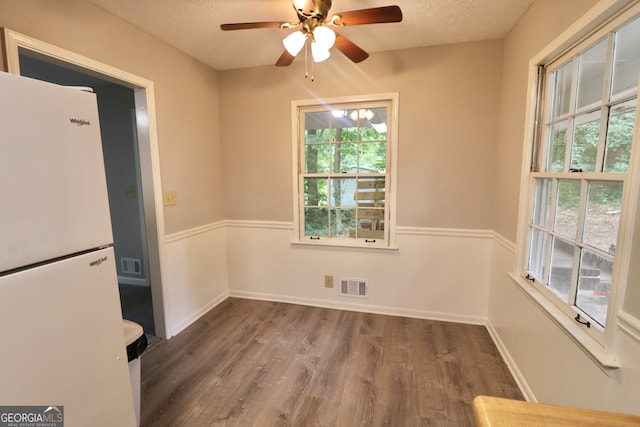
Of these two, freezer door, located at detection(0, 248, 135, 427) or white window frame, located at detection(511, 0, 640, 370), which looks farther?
white window frame, located at detection(511, 0, 640, 370)

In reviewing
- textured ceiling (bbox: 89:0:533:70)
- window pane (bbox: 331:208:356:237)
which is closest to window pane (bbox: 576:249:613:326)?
textured ceiling (bbox: 89:0:533:70)

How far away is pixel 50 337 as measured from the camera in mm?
902

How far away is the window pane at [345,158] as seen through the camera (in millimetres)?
2781

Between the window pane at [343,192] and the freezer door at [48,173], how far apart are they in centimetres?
204

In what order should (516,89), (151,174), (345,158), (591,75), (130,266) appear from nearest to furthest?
(591,75)
(516,89)
(151,174)
(345,158)
(130,266)

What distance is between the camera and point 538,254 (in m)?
1.82

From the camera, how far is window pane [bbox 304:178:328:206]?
2900 millimetres

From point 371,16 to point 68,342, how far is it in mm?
1993

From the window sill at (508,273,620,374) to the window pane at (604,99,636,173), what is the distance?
728 mm

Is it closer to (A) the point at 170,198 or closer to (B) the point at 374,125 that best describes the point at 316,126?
(B) the point at 374,125

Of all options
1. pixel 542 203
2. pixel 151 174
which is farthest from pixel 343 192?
pixel 151 174

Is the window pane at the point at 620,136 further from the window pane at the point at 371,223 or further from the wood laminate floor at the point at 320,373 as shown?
the window pane at the point at 371,223

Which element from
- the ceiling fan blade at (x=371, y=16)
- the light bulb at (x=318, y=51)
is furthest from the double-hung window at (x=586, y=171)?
the light bulb at (x=318, y=51)

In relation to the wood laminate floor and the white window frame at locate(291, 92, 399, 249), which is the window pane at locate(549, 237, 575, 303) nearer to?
the wood laminate floor
